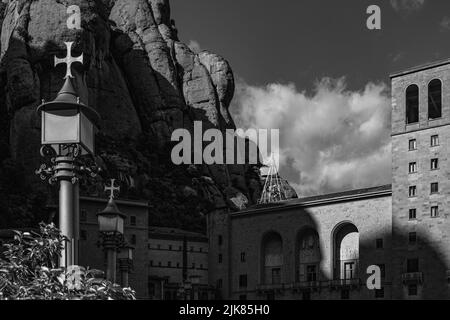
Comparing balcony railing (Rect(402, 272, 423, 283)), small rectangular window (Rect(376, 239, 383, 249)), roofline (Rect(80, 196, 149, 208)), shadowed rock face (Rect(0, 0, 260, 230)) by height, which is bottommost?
balcony railing (Rect(402, 272, 423, 283))

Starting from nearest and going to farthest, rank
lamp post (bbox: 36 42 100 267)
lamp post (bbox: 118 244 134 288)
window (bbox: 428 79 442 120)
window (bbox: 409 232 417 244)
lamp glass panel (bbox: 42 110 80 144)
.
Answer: lamp post (bbox: 36 42 100 267) < lamp glass panel (bbox: 42 110 80 144) < lamp post (bbox: 118 244 134 288) < window (bbox: 409 232 417 244) < window (bbox: 428 79 442 120)

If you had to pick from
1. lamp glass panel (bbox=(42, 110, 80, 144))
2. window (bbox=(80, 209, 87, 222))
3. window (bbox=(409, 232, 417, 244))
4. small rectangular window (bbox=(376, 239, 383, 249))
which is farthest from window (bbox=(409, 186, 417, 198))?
lamp glass panel (bbox=(42, 110, 80, 144))

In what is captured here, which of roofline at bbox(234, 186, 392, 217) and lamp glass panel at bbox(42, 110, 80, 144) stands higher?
roofline at bbox(234, 186, 392, 217)

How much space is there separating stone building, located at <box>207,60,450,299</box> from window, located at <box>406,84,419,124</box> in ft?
0.37

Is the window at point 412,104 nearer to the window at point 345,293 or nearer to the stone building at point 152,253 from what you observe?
the window at point 345,293

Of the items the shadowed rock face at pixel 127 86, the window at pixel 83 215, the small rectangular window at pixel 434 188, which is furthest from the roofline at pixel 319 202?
the window at pixel 83 215

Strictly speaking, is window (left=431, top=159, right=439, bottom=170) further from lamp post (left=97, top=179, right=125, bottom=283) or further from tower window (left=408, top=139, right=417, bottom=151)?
lamp post (left=97, top=179, right=125, bottom=283)

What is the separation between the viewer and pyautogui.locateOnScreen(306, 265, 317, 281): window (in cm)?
10200

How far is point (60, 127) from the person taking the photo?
19.1 m

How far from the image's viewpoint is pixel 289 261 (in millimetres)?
104438

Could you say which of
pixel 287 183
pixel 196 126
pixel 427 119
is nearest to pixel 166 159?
pixel 196 126

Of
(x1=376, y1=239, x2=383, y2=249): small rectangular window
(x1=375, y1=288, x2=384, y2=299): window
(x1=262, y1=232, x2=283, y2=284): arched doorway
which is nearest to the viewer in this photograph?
(x1=375, y1=288, x2=384, y2=299): window

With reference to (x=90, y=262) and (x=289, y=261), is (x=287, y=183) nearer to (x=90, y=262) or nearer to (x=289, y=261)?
(x=289, y=261)
